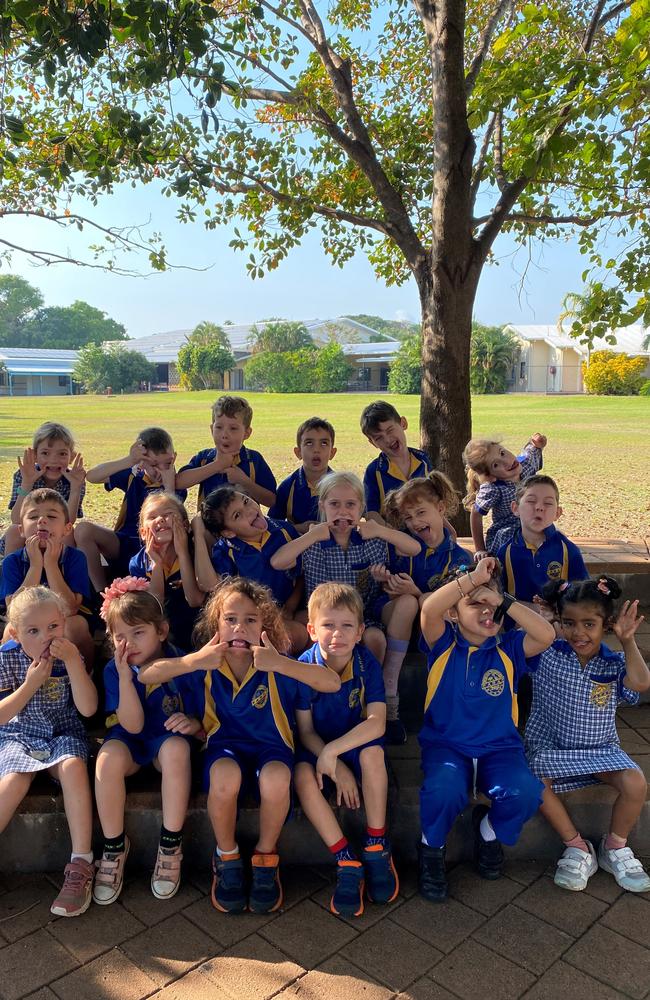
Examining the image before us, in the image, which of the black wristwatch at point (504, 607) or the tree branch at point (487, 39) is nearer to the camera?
the black wristwatch at point (504, 607)

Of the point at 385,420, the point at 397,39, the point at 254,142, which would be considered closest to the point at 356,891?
the point at 385,420

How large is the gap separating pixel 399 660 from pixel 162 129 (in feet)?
15.5

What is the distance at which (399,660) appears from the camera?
3.03 m

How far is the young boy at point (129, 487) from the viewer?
3.61 metres

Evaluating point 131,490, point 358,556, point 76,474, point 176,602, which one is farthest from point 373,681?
point 76,474

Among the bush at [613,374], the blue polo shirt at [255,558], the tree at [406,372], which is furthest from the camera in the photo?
the tree at [406,372]

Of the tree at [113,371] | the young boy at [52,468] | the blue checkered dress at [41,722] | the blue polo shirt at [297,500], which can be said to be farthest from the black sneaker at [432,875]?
the tree at [113,371]

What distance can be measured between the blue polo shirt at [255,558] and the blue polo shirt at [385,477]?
2.66 ft

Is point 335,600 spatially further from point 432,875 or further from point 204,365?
point 204,365

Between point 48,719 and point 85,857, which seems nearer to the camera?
point 85,857

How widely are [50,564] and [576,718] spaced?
7.01 ft

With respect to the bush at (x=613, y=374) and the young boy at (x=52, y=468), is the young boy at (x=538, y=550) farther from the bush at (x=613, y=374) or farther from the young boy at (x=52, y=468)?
the bush at (x=613, y=374)

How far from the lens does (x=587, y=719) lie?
2635 mm

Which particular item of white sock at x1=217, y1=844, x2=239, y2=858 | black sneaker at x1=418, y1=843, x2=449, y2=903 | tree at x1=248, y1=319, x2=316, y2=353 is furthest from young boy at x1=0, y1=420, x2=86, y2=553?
tree at x1=248, y1=319, x2=316, y2=353
